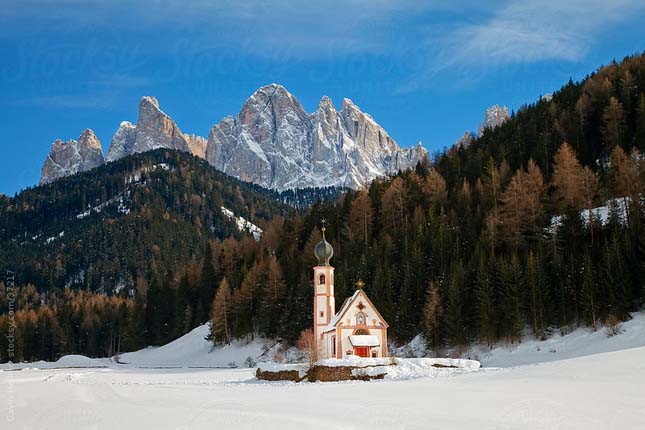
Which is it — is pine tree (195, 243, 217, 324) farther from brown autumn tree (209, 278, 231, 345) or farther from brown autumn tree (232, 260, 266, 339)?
brown autumn tree (209, 278, 231, 345)

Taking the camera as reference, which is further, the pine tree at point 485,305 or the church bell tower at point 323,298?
the church bell tower at point 323,298

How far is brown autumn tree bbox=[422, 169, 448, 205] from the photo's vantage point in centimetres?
8475

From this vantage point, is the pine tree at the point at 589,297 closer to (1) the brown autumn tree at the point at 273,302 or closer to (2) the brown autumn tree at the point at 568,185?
(2) the brown autumn tree at the point at 568,185

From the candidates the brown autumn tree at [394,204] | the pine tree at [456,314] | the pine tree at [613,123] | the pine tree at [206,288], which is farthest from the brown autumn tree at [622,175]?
the pine tree at [206,288]

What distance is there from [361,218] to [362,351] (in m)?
34.0

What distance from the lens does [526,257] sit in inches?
2366

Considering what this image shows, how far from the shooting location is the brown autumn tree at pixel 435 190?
84.8 m

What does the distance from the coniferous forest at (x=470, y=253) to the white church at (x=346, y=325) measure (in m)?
5.65

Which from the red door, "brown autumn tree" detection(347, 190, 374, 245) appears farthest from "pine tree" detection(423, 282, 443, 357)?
"brown autumn tree" detection(347, 190, 374, 245)

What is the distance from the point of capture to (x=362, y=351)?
56.2 m

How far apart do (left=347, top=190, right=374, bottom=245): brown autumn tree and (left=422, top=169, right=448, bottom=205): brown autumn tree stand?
25.0 feet

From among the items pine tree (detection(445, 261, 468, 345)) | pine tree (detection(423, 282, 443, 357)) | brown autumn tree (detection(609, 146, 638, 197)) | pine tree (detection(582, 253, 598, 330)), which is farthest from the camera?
brown autumn tree (detection(609, 146, 638, 197))

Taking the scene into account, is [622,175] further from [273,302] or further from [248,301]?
[248,301]

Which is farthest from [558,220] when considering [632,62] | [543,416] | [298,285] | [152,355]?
[152,355]
